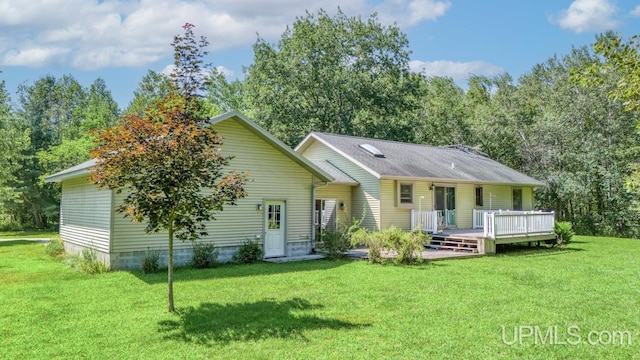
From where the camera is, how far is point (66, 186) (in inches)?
663

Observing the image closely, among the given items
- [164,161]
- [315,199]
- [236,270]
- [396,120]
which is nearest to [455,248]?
[315,199]

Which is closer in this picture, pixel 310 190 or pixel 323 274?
pixel 323 274

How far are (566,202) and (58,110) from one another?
56.1 m

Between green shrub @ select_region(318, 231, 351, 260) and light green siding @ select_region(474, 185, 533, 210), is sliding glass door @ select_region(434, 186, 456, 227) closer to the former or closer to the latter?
light green siding @ select_region(474, 185, 533, 210)

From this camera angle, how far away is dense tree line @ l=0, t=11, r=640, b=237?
1030 inches

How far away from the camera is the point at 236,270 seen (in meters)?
11.9

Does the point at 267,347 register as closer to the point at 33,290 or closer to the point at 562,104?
Result: the point at 33,290

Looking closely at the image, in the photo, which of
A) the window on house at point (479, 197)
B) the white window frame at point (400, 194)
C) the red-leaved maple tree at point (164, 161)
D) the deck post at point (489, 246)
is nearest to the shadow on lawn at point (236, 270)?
the red-leaved maple tree at point (164, 161)

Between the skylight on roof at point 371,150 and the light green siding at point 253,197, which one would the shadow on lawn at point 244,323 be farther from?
the skylight on roof at point 371,150

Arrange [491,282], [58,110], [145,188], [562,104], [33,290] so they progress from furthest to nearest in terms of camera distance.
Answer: [58,110], [562,104], [491,282], [33,290], [145,188]

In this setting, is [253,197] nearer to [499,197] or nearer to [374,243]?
[374,243]

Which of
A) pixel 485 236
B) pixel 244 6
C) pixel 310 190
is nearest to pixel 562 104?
pixel 485 236

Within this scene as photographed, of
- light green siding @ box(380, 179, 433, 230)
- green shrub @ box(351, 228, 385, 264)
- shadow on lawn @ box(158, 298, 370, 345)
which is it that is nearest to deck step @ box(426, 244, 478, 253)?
light green siding @ box(380, 179, 433, 230)

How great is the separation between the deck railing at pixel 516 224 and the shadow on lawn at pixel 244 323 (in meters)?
10.1
